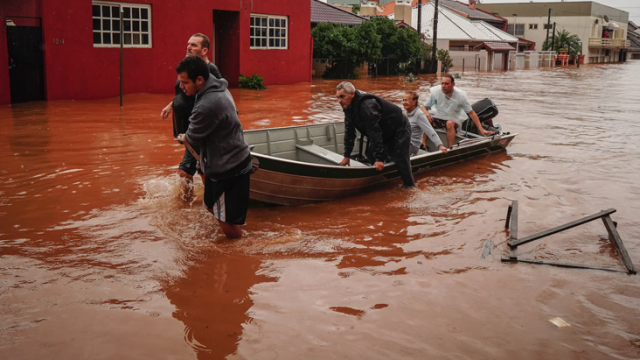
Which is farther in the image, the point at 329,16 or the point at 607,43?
the point at 607,43

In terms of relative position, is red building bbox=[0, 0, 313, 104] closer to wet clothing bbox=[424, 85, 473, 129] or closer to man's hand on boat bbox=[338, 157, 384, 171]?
wet clothing bbox=[424, 85, 473, 129]

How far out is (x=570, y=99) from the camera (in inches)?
959

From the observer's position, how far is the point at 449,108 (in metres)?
11.2

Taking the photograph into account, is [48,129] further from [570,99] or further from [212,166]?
[570,99]

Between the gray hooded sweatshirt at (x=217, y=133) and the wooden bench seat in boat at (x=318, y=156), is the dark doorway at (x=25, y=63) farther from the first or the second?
the gray hooded sweatshirt at (x=217, y=133)

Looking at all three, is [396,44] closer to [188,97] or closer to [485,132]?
[485,132]

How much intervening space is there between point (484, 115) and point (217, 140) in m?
7.83

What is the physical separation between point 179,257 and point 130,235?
93 centimetres

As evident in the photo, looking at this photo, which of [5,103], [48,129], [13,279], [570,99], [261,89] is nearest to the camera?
[13,279]

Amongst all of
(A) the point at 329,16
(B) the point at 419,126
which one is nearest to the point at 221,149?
(B) the point at 419,126

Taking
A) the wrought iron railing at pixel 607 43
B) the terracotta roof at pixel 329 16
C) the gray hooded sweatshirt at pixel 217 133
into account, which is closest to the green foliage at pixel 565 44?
the wrought iron railing at pixel 607 43

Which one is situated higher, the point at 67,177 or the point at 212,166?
the point at 212,166

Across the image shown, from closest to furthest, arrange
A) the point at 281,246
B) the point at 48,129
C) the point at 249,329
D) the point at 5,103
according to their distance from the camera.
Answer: the point at 249,329, the point at 281,246, the point at 48,129, the point at 5,103

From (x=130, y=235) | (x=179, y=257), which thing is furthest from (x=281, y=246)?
(x=130, y=235)
